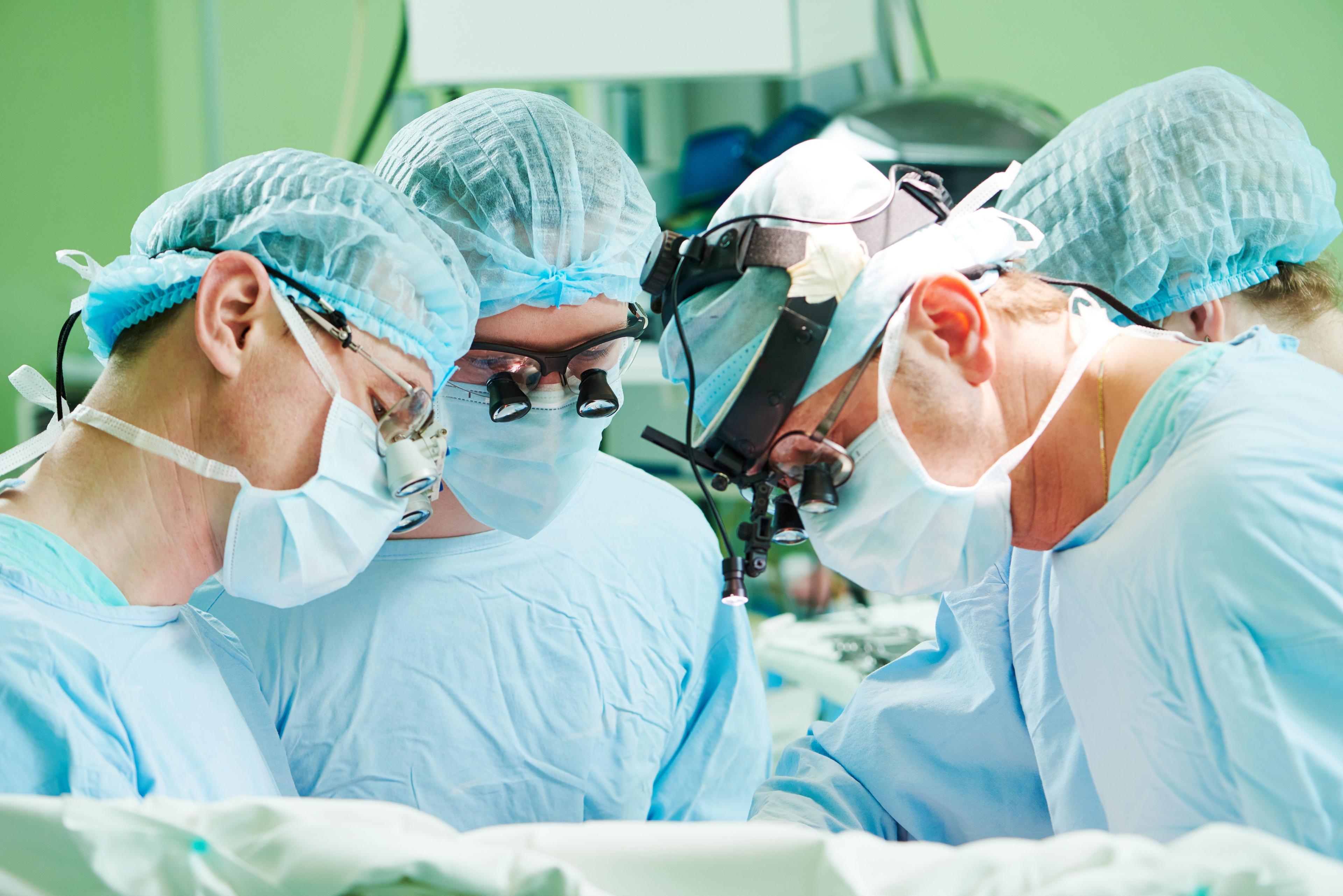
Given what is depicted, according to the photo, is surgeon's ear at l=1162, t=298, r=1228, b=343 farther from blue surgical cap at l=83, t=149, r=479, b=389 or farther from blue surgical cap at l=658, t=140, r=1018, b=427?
blue surgical cap at l=83, t=149, r=479, b=389

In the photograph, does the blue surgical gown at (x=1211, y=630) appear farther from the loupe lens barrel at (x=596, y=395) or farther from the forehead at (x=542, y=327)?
the forehead at (x=542, y=327)

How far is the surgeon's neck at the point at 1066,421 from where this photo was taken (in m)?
1.00

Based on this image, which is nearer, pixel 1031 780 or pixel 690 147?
pixel 1031 780

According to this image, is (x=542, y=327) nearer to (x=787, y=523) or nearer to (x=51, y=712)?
(x=787, y=523)

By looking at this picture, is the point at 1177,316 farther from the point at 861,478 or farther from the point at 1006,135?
the point at 1006,135

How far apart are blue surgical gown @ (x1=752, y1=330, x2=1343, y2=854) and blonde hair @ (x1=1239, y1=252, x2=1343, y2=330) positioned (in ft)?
1.57

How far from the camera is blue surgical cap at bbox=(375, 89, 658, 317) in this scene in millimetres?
1364

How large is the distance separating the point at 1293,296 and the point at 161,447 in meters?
1.49

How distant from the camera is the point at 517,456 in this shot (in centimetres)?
145

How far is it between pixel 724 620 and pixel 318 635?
0.62 m

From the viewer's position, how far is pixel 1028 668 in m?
1.25

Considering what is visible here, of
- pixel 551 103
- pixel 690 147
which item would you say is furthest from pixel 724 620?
pixel 690 147

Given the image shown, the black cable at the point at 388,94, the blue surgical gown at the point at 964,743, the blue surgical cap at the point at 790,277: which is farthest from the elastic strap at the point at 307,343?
the black cable at the point at 388,94

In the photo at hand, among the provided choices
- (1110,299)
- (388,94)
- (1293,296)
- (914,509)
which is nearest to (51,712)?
(914,509)
